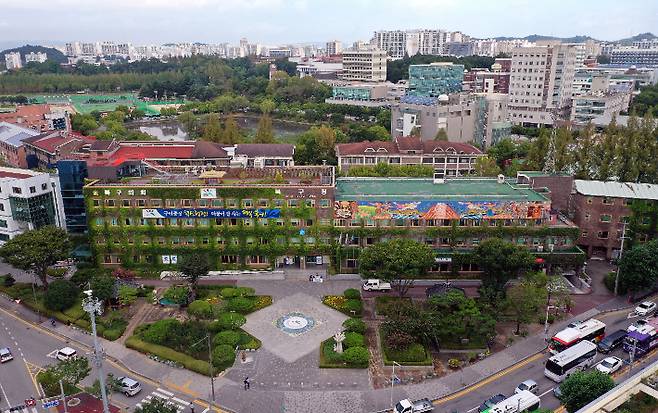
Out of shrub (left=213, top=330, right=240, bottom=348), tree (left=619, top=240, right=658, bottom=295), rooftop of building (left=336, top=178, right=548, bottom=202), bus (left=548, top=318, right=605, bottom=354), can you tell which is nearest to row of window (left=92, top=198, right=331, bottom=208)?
rooftop of building (left=336, top=178, right=548, bottom=202)

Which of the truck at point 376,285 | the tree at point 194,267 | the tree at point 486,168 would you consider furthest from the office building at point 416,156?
the tree at point 194,267

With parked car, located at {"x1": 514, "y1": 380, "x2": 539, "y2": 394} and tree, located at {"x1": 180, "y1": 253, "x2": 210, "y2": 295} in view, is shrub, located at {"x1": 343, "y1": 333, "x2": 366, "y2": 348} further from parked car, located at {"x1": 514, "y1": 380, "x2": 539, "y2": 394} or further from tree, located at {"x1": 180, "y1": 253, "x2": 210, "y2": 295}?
tree, located at {"x1": 180, "y1": 253, "x2": 210, "y2": 295}

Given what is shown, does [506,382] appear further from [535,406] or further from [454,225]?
[454,225]

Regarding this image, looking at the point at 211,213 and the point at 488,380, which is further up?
the point at 211,213

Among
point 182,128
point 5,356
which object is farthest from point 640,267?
point 182,128

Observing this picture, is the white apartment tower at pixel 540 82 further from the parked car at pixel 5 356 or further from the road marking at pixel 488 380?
the parked car at pixel 5 356

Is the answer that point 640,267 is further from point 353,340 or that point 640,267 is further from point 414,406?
point 353,340
